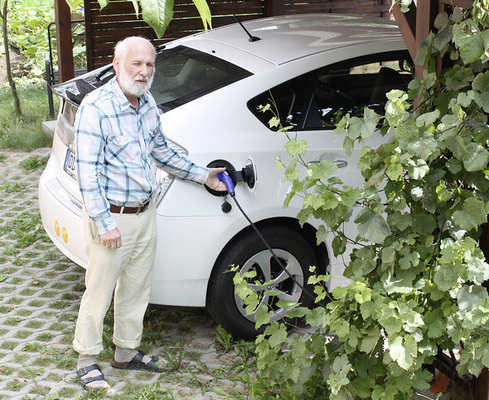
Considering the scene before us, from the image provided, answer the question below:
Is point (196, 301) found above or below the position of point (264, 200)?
below

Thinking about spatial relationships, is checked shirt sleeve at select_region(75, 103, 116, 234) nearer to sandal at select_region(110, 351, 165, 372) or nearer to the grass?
sandal at select_region(110, 351, 165, 372)

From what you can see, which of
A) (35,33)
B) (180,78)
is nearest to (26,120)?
(35,33)

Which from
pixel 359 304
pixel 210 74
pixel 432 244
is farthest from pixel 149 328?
pixel 432 244

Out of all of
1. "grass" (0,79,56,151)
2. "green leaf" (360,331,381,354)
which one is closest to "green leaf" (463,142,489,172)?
"green leaf" (360,331,381,354)

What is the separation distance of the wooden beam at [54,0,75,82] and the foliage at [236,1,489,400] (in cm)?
565

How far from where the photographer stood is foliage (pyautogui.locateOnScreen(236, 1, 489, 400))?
3.07 meters

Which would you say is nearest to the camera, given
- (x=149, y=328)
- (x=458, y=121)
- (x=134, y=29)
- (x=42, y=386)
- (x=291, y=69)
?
(x=458, y=121)

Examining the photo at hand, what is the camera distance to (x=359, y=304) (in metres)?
3.48

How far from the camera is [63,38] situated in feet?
28.0

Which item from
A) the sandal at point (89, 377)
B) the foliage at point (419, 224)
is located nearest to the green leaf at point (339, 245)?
the foliage at point (419, 224)

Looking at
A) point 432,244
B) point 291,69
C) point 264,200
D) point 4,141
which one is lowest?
point 4,141

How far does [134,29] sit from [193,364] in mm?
5083

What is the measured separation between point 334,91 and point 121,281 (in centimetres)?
177

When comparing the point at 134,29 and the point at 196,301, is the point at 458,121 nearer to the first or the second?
the point at 196,301
